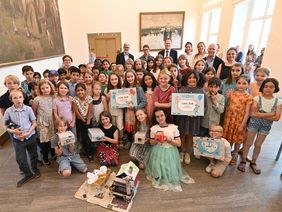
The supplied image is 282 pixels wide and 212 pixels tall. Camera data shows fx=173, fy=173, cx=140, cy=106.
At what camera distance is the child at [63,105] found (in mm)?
2299

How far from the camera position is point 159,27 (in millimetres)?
7781

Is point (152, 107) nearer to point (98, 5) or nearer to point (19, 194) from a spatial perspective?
point (19, 194)

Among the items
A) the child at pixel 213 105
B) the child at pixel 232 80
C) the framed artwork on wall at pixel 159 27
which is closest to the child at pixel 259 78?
the child at pixel 232 80

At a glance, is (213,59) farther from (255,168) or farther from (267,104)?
(255,168)

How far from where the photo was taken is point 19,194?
6.63 ft

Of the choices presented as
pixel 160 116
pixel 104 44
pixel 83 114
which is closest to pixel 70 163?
pixel 83 114

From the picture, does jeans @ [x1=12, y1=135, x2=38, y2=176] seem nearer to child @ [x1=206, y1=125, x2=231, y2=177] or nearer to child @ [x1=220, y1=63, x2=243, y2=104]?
child @ [x1=206, y1=125, x2=231, y2=177]

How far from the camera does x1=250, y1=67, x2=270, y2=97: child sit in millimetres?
2252

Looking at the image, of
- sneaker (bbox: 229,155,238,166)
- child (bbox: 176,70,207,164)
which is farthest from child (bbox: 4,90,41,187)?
sneaker (bbox: 229,155,238,166)

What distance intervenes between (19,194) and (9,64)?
8.32 feet

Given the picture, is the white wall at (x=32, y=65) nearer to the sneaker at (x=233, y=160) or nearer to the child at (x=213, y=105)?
the child at (x=213, y=105)

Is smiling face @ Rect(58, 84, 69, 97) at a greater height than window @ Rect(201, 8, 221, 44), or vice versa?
window @ Rect(201, 8, 221, 44)

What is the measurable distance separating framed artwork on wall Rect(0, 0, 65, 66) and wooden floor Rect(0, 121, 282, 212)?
233cm

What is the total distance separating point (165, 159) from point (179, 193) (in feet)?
1.32
